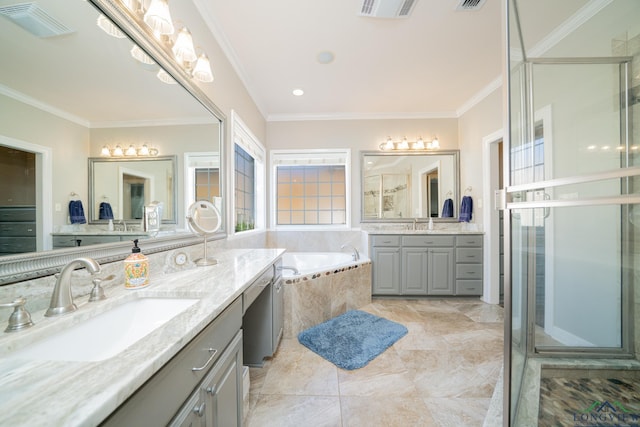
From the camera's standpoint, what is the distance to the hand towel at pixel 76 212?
92cm

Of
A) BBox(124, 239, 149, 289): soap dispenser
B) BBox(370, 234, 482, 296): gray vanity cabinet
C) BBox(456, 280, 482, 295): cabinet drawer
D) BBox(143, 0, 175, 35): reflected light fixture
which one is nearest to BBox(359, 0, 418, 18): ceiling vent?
BBox(143, 0, 175, 35): reflected light fixture

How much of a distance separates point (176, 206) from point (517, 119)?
2.00m

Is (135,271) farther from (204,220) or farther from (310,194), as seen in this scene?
(310,194)

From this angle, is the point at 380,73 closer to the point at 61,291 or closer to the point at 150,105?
the point at 150,105

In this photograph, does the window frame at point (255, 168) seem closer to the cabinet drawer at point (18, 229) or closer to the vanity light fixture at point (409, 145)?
the cabinet drawer at point (18, 229)

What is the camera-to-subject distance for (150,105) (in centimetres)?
131

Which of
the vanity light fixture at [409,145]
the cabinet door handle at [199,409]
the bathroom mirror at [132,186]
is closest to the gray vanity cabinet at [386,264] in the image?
the vanity light fixture at [409,145]

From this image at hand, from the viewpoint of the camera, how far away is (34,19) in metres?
0.79

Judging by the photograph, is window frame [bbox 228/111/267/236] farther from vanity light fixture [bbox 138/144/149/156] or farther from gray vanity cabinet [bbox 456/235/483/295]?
gray vanity cabinet [bbox 456/235/483/295]

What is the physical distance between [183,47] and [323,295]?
2249 millimetres

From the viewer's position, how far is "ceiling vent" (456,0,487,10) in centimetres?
176

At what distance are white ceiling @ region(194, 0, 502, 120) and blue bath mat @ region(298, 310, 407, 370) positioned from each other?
2.67 metres

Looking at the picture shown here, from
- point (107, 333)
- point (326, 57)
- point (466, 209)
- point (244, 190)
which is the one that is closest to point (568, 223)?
point (466, 209)

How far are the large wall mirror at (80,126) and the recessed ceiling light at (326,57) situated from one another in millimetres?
1377
